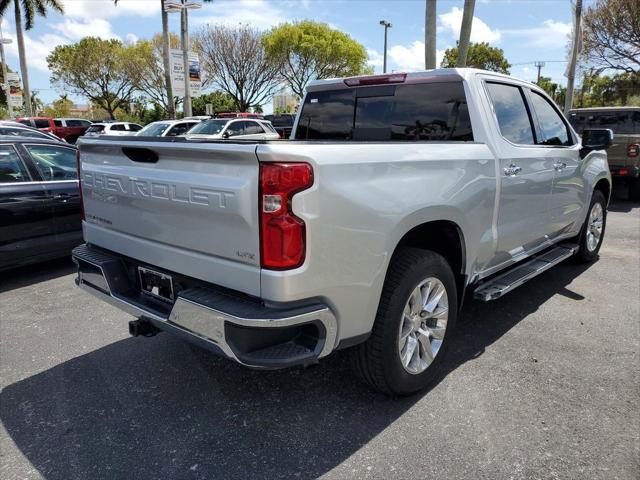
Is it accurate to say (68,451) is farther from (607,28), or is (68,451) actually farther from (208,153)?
(607,28)

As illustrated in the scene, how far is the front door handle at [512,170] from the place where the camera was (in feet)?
11.5

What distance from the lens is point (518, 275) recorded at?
3.90 m

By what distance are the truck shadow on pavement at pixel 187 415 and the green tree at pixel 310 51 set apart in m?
38.5

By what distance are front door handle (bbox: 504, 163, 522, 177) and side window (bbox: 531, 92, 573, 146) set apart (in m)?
0.78

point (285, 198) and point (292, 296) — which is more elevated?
point (285, 198)

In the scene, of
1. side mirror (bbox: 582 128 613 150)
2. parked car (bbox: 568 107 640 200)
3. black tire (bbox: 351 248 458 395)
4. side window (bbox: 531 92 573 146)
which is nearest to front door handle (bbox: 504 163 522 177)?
side window (bbox: 531 92 573 146)

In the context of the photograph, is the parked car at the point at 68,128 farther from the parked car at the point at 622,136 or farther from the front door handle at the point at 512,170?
the front door handle at the point at 512,170

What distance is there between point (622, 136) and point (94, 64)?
4473 centimetres

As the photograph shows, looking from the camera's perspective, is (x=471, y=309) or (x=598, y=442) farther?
(x=471, y=309)

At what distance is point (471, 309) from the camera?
177 inches

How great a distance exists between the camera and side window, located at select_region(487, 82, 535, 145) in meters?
3.71

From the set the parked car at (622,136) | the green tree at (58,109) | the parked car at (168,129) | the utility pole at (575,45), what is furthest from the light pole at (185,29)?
the green tree at (58,109)

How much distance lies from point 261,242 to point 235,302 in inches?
13.4

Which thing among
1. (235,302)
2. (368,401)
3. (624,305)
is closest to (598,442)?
(368,401)
